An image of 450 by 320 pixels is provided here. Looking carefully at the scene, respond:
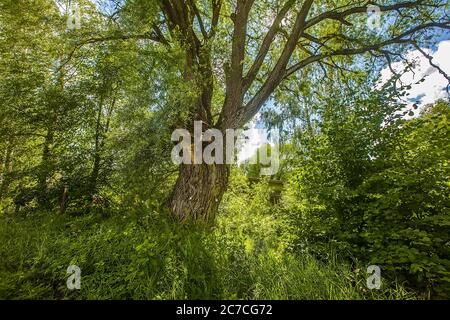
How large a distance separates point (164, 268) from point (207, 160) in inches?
92.4

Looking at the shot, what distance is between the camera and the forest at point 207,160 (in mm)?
Answer: 3023

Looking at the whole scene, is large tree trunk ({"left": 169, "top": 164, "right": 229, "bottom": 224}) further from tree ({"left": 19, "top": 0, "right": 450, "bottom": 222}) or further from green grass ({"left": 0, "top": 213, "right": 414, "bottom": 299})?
green grass ({"left": 0, "top": 213, "right": 414, "bottom": 299})

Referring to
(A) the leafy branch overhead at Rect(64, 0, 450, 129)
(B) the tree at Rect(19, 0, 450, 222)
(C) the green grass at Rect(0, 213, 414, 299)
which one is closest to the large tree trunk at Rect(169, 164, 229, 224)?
(B) the tree at Rect(19, 0, 450, 222)

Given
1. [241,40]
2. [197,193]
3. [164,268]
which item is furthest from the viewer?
[241,40]

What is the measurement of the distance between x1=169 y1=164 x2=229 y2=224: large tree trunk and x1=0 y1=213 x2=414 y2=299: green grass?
604 millimetres

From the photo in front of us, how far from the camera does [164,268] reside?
10.2 feet

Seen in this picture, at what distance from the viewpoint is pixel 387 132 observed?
3.70 metres

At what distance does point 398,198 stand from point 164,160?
12.8 ft

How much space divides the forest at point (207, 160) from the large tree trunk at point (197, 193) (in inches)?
1.1

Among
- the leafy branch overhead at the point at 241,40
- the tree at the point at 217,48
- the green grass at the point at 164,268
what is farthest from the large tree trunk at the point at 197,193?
the leafy branch overhead at the point at 241,40

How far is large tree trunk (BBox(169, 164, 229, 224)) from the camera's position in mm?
4812

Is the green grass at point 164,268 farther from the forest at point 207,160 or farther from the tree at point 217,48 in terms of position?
the tree at point 217,48

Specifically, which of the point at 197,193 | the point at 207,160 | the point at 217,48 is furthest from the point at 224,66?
the point at 197,193

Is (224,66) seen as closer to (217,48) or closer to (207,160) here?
(217,48)
